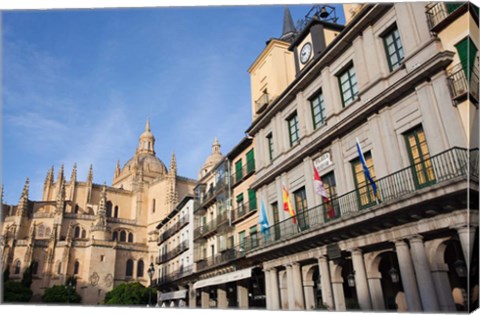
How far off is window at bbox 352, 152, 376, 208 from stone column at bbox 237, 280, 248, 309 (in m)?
8.77

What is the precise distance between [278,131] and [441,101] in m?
7.74

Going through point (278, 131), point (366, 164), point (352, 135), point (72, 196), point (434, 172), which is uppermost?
point (72, 196)

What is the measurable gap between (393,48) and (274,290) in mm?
9533

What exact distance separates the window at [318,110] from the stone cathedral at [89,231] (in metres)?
36.6

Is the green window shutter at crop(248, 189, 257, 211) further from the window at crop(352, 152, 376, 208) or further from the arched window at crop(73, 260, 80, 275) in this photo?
the arched window at crop(73, 260, 80, 275)

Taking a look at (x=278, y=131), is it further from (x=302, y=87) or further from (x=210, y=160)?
(x=210, y=160)

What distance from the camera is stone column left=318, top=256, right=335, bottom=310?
1172cm

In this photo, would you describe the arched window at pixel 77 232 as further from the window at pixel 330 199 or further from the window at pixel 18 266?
the window at pixel 330 199

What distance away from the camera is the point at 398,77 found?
10.5 metres

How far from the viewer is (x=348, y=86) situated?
1269 cm

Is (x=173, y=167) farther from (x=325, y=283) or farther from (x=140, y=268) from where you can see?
(x=325, y=283)

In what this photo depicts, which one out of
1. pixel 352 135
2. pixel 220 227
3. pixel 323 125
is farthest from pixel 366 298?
pixel 220 227

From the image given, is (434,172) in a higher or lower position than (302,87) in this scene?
lower

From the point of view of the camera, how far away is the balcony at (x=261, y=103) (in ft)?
57.7
